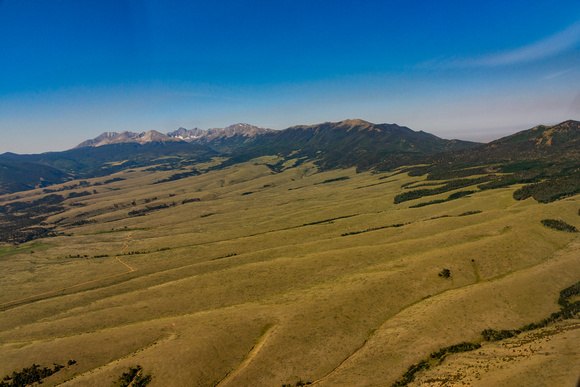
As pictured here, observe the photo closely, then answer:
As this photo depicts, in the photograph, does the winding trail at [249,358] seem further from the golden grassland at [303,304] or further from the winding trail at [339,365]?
the winding trail at [339,365]

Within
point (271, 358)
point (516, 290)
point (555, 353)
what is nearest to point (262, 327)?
point (271, 358)

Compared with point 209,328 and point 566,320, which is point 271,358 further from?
point 566,320

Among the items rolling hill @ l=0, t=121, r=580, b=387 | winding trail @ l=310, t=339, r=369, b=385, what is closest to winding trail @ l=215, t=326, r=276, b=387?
rolling hill @ l=0, t=121, r=580, b=387

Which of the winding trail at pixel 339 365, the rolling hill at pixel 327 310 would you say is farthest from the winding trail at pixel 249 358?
the winding trail at pixel 339 365

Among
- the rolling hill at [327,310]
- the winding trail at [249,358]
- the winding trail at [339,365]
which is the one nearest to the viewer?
the winding trail at [339,365]

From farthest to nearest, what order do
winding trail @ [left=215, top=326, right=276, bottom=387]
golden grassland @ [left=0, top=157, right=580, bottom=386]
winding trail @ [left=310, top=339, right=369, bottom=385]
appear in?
golden grassland @ [left=0, top=157, right=580, bottom=386], winding trail @ [left=215, top=326, right=276, bottom=387], winding trail @ [left=310, top=339, right=369, bottom=385]

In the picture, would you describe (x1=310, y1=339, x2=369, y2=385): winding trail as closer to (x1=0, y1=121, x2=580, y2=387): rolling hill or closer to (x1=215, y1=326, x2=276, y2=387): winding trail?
(x1=0, y1=121, x2=580, y2=387): rolling hill

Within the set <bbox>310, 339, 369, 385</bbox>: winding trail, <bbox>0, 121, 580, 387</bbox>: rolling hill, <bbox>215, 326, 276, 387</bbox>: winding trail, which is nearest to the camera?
<bbox>310, 339, 369, 385</bbox>: winding trail

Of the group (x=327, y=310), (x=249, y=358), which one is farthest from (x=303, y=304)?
(x=249, y=358)

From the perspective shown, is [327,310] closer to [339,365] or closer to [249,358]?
[339,365]
